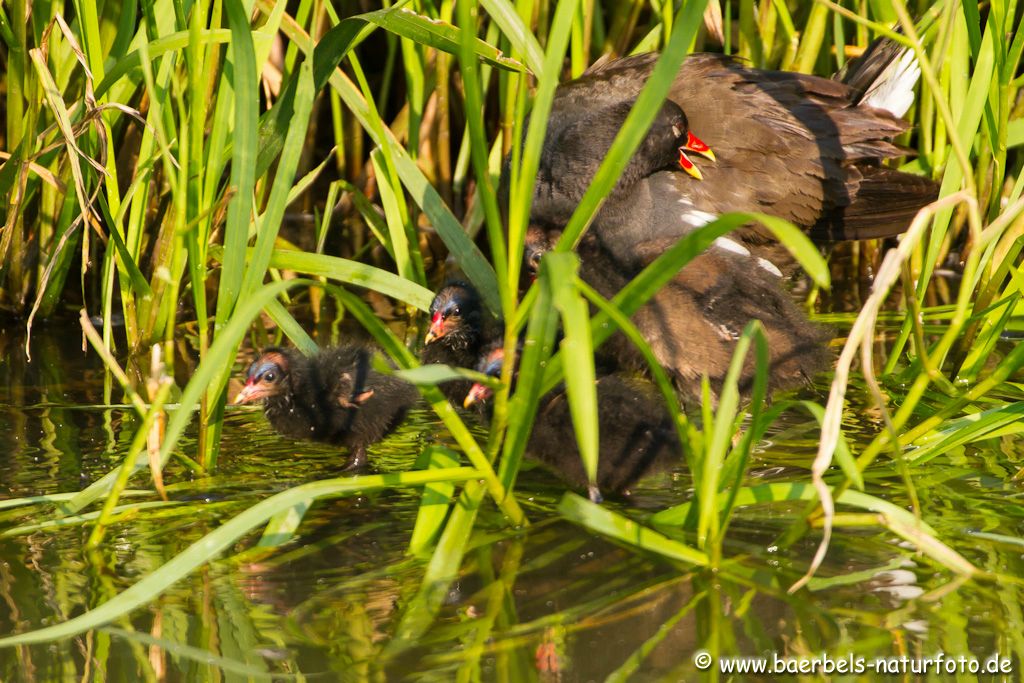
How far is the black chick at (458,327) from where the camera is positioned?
3641 mm

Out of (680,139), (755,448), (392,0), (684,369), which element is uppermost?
(392,0)

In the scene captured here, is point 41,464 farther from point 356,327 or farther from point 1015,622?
point 1015,622

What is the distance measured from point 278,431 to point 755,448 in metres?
1.33

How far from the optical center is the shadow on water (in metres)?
2.29

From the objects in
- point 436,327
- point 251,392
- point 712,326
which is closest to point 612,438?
point 712,326

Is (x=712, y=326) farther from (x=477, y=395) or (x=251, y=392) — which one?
(x=251, y=392)

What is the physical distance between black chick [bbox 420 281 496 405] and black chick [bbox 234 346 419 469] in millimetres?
223

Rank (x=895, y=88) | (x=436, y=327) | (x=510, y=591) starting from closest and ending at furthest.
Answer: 1. (x=510, y=591)
2. (x=436, y=327)
3. (x=895, y=88)

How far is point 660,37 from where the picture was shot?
4.84 m

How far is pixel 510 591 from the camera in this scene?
2.57 metres

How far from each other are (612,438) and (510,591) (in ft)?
2.11

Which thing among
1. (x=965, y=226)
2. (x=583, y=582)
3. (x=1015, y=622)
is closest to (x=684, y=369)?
(x=583, y=582)

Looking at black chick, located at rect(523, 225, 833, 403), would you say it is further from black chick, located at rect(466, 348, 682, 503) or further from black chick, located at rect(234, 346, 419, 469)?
black chick, located at rect(234, 346, 419, 469)

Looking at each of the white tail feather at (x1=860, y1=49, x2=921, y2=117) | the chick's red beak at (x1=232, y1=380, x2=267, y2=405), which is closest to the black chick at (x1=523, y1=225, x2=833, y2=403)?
the chick's red beak at (x1=232, y1=380, x2=267, y2=405)
